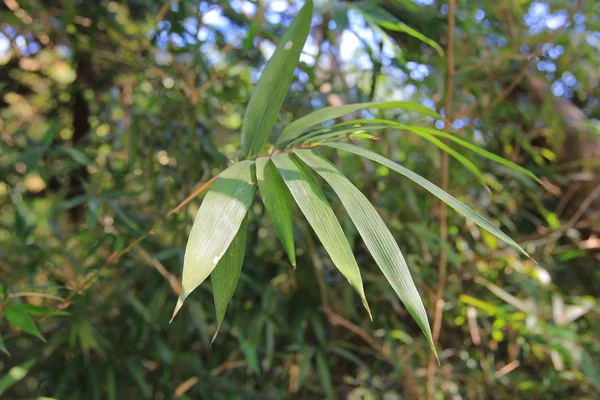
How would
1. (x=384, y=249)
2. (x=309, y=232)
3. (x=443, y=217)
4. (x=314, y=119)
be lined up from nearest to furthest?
(x=384, y=249)
(x=314, y=119)
(x=443, y=217)
(x=309, y=232)

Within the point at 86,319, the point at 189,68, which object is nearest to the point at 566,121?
the point at 189,68

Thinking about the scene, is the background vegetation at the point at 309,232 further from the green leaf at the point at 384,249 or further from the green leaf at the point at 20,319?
the green leaf at the point at 384,249

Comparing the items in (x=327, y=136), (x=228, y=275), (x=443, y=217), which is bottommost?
(x=443, y=217)

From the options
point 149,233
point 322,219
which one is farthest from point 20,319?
point 322,219

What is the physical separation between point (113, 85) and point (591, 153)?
51.5 inches

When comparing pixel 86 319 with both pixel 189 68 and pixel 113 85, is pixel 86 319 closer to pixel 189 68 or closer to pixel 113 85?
pixel 189 68

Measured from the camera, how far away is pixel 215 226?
1.31 feet

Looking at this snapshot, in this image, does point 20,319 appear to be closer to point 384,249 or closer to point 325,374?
point 384,249

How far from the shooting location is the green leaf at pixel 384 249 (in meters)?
0.37

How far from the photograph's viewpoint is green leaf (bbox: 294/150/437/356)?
368 mm

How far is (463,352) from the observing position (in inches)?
48.1

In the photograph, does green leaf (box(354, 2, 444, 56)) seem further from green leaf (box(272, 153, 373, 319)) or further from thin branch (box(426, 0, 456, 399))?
green leaf (box(272, 153, 373, 319))

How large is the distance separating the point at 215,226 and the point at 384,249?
13 cm

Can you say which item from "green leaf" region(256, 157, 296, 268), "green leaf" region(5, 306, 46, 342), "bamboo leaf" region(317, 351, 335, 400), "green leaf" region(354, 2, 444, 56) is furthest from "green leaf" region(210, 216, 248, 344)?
"bamboo leaf" region(317, 351, 335, 400)
